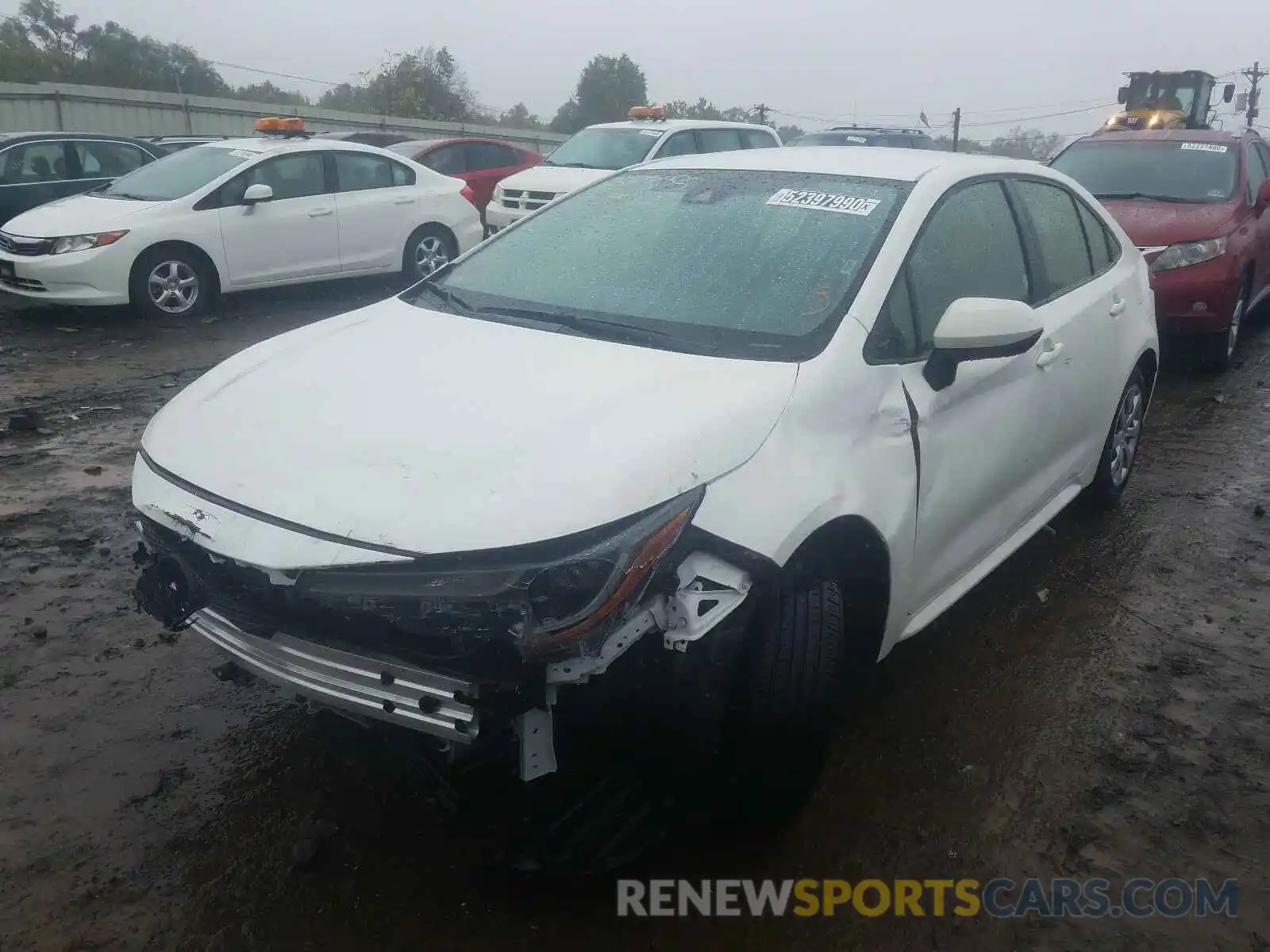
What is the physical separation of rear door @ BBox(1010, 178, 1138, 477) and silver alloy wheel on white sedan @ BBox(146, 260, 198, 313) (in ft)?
23.0

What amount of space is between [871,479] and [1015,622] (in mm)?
1511

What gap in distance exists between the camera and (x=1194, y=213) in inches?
288

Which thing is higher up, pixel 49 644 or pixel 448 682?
pixel 448 682

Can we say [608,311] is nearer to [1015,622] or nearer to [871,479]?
[871,479]

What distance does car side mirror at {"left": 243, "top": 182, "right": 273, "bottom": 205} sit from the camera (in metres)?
8.80

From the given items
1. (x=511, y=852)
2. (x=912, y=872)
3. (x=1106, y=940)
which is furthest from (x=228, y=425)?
(x=1106, y=940)

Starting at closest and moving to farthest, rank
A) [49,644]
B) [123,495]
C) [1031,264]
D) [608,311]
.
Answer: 1. [608,311]
2. [49,644]
3. [1031,264]
4. [123,495]

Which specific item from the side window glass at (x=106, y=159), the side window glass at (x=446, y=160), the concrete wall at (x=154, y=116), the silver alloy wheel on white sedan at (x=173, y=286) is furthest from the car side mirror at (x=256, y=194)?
the concrete wall at (x=154, y=116)

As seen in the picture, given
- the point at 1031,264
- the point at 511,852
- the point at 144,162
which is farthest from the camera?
the point at 144,162

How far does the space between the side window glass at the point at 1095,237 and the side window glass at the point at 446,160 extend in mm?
9970

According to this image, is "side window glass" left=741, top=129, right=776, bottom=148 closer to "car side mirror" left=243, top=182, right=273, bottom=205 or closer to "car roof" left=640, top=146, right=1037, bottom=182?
"car side mirror" left=243, top=182, right=273, bottom=205

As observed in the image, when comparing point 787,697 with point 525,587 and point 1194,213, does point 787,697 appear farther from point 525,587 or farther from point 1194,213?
point 1194,213

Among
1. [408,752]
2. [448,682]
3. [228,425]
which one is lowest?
[408,752]

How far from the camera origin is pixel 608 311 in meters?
3.09
